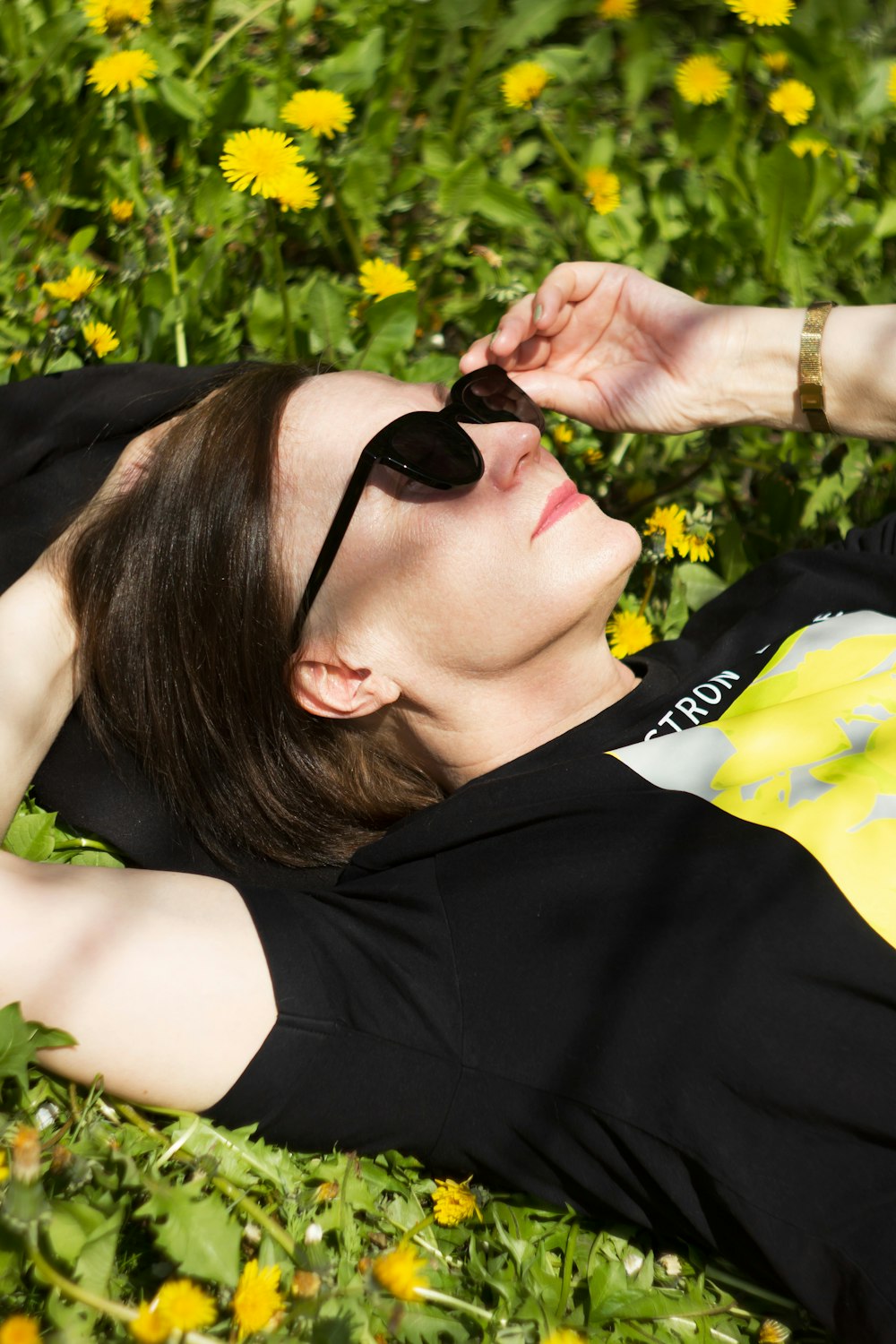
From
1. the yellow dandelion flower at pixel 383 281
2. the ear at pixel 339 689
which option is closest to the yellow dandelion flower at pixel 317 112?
the yellow dandelion flower at pixel 383 281

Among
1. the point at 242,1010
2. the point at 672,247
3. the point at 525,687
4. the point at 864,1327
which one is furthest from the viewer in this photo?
the point at 672,247

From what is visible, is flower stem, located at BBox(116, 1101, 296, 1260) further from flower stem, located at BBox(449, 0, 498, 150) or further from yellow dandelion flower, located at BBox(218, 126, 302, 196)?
flower stem, located at BBox(449, 0, 498, 150)

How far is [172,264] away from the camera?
8.38ft

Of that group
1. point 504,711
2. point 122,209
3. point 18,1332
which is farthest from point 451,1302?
point 122,209

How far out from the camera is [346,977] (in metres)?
1.63

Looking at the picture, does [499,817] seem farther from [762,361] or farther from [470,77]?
[470,77]

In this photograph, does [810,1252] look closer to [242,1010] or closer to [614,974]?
[614,974]

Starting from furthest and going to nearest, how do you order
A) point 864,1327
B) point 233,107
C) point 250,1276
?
point 233,107, point 864,1327, point 250,1276

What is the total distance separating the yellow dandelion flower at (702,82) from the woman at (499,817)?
1.23 meters

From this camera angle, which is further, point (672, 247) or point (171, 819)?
point (672, 247)

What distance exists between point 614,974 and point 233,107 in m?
2.33

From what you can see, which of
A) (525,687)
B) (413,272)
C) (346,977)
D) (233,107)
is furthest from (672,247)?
(346,977)

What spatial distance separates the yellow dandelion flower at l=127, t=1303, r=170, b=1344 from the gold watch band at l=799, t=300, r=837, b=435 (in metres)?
1.87

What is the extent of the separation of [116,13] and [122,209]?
0.42 m
